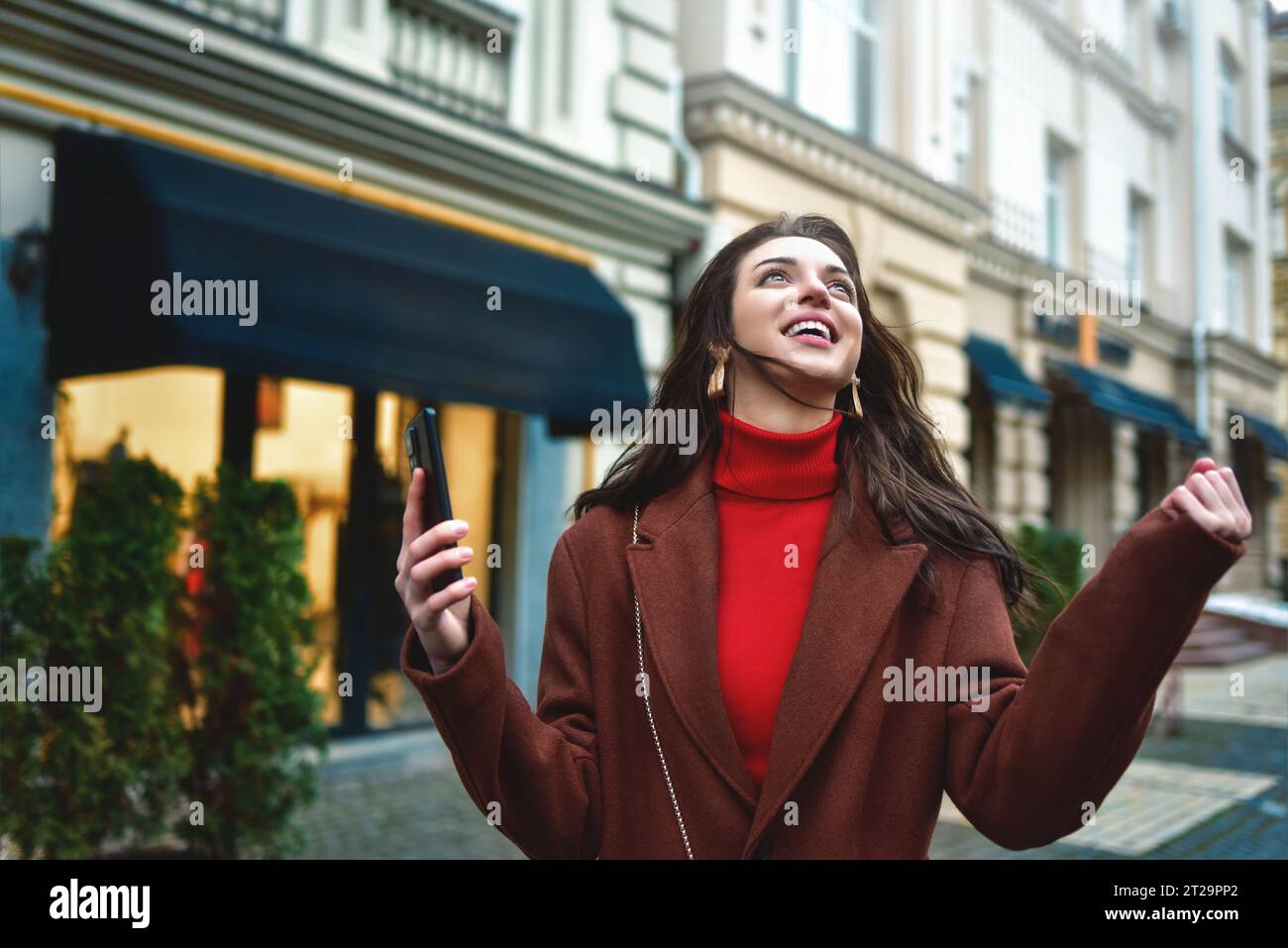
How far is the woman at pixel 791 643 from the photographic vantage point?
4.73 ft

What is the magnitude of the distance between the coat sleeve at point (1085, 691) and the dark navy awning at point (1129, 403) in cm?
1451

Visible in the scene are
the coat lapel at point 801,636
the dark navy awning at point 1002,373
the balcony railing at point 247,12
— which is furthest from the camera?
the dark navy awning at point 1002,373

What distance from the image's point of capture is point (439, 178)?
7.88 m

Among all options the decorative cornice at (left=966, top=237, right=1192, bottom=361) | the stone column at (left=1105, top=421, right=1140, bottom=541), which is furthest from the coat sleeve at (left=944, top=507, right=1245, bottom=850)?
the stone column at (left=1105, top=421, right=1140, bottom=541)

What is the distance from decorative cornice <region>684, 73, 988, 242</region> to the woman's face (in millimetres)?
8211

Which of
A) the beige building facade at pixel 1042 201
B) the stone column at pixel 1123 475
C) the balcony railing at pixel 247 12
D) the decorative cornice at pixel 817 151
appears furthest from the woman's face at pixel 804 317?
the stone column at pixel 1123 475

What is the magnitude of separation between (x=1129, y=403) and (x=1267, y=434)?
26.0 ft

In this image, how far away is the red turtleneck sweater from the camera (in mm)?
Answer: 1705

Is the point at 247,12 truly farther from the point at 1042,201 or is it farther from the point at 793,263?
the point at 1042,201

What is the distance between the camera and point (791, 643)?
1.74 metres

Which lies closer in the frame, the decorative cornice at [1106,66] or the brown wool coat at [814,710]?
the brown wool coat at [814,710]

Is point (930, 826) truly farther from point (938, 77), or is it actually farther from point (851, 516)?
point (938, 77)

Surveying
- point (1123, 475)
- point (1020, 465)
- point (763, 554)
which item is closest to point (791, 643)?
point (763, 554)

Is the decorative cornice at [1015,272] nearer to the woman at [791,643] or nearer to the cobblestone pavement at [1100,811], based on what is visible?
the cobblestone pavement at [1100,811]
